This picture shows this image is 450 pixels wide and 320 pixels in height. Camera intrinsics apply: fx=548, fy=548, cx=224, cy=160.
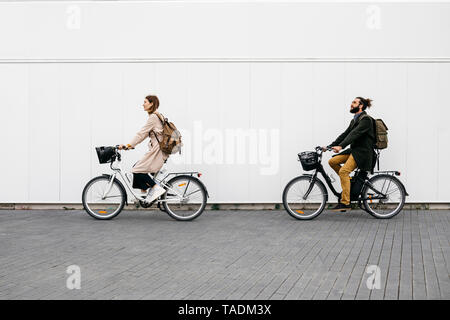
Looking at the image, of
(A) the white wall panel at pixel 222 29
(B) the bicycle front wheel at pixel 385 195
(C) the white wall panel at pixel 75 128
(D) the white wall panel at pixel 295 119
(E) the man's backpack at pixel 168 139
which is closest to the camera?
(E) the man's backpack at pixel 168 139

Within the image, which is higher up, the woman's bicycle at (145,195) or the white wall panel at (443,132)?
the white wall panel at (443,132)

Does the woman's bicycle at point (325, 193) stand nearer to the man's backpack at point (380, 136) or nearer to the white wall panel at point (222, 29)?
the man's backpack at point (380, 136)

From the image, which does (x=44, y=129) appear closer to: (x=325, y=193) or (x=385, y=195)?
(x=325, y=193)

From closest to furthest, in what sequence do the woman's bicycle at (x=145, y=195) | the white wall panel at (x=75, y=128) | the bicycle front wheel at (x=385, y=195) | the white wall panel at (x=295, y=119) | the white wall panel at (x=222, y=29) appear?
the woman's bicycle at (x=145, y=195)
the bicycle front wheel at (x=385, y=195)
the white wall panel at (x=222, y=29)
the white wall panel at (x=295, y=119)
the white wall panel at (x=75, y=128)

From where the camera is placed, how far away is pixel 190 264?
558 cm

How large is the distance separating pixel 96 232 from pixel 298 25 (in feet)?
16.4

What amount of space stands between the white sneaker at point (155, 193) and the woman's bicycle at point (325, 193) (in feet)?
6.15

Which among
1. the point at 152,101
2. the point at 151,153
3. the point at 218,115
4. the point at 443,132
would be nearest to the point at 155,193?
the point at 151,153

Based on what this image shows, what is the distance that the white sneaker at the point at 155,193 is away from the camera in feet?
27.3

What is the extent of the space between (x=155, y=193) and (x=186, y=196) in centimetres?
47

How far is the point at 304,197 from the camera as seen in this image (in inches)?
331

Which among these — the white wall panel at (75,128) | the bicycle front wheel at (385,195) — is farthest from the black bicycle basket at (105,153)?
the bicycle front wheel at (385,195)

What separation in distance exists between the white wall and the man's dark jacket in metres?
1.16
